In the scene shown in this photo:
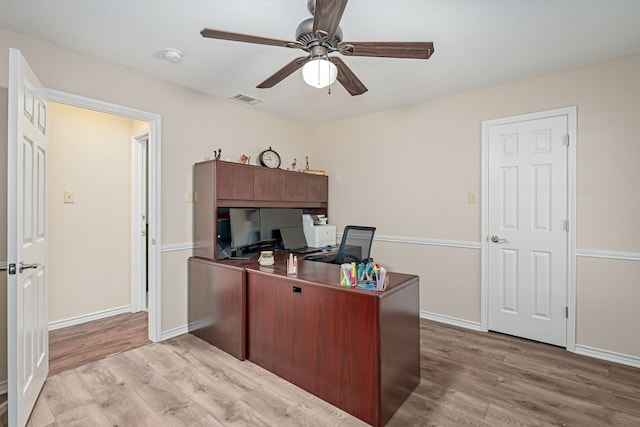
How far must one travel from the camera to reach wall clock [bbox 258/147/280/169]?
389 cm

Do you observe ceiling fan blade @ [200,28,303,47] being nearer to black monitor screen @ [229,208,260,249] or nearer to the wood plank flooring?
black monitor screen @ [229,208,260,249]

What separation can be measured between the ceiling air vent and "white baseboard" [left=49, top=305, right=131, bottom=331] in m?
2.72

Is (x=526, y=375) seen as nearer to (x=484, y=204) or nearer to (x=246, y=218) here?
(x=484, y=204)

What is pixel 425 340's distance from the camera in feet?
9.79

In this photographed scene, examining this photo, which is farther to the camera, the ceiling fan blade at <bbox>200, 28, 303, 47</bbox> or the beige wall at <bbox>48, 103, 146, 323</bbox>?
the beige wall at <bbox>48, 103, 146, 323</bbox>

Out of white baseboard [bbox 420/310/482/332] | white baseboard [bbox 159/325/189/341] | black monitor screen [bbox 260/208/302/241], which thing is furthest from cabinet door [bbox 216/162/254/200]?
white baseboard [bbox 420/310/482/332]

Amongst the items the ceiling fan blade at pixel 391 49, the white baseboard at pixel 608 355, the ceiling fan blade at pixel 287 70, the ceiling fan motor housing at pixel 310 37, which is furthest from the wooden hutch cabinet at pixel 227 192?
the white baseboard at pixel 608 355

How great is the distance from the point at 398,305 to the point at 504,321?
1809 millimetres

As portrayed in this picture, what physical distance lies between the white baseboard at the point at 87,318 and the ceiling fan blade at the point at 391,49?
367cm

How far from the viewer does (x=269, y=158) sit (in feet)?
13.0

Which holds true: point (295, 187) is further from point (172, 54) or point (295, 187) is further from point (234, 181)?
point (172, 54)

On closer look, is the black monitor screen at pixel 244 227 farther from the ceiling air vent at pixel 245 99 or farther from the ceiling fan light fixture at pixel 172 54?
the ceiling fan light fixture at pixel 172 54

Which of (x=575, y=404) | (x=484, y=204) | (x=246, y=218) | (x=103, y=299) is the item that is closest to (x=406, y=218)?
(x=484, y=204)

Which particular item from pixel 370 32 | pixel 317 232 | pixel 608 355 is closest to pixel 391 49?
pixel 370 32
